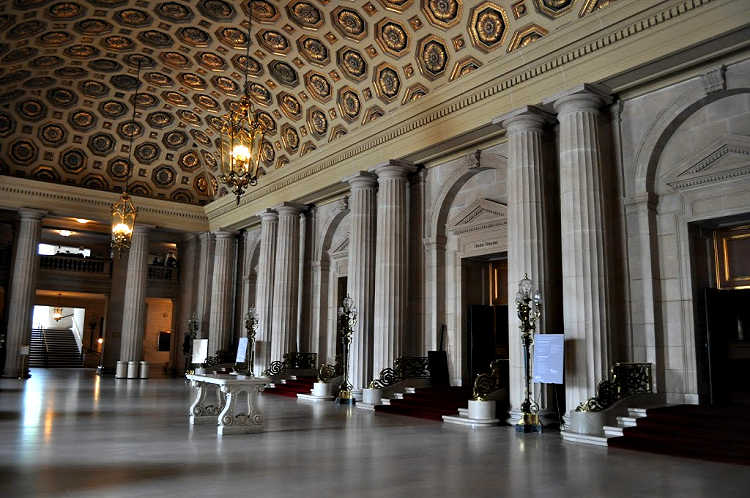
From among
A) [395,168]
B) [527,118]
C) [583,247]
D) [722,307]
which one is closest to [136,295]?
[395,168]

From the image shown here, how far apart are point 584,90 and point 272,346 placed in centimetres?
1145

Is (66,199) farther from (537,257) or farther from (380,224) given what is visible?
(537,257)

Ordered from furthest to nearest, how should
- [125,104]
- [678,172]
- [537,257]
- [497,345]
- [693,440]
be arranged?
[125,104]
[497,345]
[537,257]
[678,172]
[693,440]

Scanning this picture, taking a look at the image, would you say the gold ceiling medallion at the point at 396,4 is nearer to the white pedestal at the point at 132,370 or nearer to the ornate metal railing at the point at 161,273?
the white pedestal at the point at 132,370

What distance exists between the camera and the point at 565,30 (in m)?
9.68

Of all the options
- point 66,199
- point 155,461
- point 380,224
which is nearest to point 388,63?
point 380,224

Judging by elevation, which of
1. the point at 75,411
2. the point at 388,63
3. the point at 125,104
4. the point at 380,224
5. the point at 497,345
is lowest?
the point at 75,411

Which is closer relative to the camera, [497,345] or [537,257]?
[537,257]

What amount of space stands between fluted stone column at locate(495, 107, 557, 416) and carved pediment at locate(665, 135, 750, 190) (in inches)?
81.2

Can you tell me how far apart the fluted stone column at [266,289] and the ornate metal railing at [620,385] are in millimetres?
11127

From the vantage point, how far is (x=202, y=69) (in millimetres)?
17094

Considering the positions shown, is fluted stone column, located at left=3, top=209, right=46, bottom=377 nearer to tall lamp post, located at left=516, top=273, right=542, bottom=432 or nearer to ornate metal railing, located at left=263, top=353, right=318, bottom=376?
ornate metal railing, located at left=263, top=353, right=318, bottom=376

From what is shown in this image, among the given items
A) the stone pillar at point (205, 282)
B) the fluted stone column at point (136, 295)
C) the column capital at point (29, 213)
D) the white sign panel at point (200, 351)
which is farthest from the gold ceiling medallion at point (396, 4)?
the column capital at point (29, 213)

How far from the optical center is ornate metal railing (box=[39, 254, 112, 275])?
24.2m
